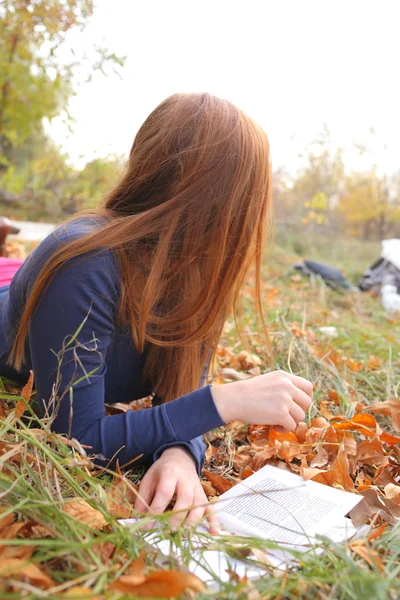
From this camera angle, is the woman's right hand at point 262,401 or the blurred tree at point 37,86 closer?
the woman's right hand at point 262,401

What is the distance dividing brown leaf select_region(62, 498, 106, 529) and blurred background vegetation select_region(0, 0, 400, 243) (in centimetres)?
98

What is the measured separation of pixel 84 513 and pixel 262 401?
→ 1.54ft

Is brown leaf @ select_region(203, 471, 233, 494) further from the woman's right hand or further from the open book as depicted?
the woman's right hand

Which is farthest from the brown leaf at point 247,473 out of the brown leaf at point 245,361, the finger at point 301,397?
the brown leaf at point 245,361

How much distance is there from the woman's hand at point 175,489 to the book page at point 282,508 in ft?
0.15

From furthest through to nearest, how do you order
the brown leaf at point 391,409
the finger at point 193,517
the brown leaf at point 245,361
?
the brown leaf at point 245,361, the brown leaf at point 391,409, the finger at point 193,517

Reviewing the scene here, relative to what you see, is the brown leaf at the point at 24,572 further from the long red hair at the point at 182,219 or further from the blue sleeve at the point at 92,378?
the long red hair at the point at 182,219

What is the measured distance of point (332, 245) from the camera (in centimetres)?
968

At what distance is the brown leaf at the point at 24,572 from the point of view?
71 centimetres

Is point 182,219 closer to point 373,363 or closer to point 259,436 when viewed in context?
point 259,436

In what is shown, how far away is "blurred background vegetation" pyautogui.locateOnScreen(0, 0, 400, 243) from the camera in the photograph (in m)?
4.84

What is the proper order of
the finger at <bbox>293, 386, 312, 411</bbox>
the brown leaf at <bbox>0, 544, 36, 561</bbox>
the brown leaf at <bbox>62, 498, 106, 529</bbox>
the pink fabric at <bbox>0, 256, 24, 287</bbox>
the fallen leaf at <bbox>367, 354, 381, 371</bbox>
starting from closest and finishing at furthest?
1. the brown leaf at <bbox>0, 544, 36, 561</bbox>
2. the brown leaf at <bbox>62, 498, 106, 529</bbox>
3. the finger at <bbox>293, 386, 312, 411</bbox>
4. the pink fabric at <bbox>0, 256, 24, 287</bbox>
5. the fallen leaf at <bbox>367, 354, 381, 371</bbox>

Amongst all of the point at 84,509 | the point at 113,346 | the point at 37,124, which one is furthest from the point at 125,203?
the point at 37,124

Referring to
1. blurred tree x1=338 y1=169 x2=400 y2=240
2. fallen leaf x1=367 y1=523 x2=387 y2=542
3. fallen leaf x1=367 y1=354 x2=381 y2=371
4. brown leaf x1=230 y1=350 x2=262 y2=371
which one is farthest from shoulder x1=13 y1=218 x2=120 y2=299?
blurred tree x1=338 y1=169 x2=400 y2=240
